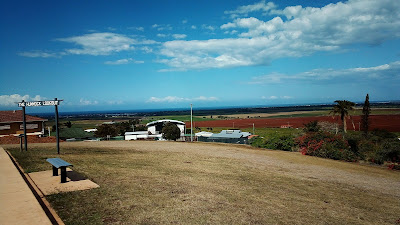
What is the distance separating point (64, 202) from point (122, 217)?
191 cm

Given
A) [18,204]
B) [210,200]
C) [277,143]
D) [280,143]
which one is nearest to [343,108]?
[280,143]

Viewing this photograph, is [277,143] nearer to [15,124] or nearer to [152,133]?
[15,124]

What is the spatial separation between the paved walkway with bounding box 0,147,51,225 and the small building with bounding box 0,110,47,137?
30391 millimetres

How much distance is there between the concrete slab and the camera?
8.43m

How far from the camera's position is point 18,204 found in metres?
6.88

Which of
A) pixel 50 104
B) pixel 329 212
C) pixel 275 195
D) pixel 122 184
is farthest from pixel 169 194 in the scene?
pixel 50 104

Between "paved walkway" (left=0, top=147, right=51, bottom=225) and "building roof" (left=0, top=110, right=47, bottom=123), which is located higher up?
"building roof" (left=0, top=110, right=47, bottom=123)

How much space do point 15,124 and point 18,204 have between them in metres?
34.5

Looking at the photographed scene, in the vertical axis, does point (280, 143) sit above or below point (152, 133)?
above

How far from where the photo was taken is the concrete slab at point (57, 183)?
27.7 feet

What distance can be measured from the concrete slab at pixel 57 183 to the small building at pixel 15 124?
98.9ft

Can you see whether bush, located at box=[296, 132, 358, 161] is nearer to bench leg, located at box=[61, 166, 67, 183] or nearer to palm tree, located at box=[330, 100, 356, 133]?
palm tree, located at box=[330, 100, 356, 133]

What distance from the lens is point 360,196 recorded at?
39.9ft

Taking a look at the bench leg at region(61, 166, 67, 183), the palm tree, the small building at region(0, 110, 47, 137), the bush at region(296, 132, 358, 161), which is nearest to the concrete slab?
the bench leg at region(61, 166, 67, 183)
